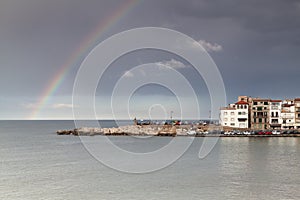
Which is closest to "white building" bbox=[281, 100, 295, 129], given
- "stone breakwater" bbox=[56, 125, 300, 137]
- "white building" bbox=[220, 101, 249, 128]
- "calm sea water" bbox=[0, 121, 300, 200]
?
"stone breakwater" bbox=[56, 125, 300, 137]

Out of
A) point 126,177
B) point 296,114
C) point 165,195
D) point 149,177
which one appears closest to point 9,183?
point 126,177

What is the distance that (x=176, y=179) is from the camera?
27.7 m

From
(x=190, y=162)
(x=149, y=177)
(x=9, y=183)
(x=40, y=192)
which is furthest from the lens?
(x=190, y=162)

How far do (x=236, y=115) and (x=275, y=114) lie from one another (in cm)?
832

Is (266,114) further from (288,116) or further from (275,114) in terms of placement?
(288,116)

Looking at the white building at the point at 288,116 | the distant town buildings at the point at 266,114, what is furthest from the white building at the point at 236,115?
the white building at the point at 288,116

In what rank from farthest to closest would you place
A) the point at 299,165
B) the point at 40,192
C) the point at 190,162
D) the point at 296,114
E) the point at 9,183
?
1. the point at 296,114
2. the point at 190,162
3. the point at 299,165
4. the point at 9,183
5. the point at 40,192

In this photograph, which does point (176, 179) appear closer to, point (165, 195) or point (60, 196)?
point (165, 195)

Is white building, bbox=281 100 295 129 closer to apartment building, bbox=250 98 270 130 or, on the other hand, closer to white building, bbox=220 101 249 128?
apartment building, bbox=250 98 270 130

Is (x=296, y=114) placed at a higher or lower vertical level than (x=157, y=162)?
higher

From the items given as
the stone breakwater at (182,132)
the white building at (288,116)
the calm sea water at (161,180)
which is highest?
the white building at (288,116)

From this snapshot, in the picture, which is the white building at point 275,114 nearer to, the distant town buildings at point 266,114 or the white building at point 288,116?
the distant town buildings at point 266,114

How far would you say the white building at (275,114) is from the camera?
77.5 m

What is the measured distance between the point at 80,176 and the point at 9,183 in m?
5.57
